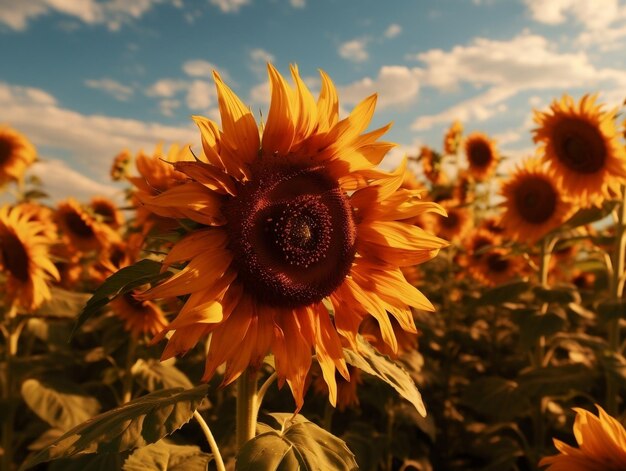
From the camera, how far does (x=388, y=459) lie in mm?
3859

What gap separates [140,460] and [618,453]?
66.7 inches

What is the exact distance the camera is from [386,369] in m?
1.83

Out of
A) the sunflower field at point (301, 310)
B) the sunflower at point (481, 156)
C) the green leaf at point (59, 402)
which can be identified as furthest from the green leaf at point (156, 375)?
the sunflower at point (481, 156)

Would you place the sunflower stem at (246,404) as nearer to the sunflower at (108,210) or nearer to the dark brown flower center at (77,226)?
the dark brown flower center at (77,226)

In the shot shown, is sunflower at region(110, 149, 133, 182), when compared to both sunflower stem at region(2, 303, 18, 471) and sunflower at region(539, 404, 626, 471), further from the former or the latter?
sunflower at region(539, 404, 626, 471)

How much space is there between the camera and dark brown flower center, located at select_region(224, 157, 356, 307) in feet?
5.64

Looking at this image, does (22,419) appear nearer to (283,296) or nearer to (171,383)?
(171,383)

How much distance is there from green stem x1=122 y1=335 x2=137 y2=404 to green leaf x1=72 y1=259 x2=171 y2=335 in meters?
2.09

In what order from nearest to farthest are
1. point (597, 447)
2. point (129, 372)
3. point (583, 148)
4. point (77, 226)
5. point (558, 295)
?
point (597, 447)
point (129, 372)
point (558, 295)
point (583, 148)
point (77, 226)

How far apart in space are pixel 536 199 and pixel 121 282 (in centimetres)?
472

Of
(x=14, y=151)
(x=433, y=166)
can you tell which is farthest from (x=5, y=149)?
(x=433, y=166)

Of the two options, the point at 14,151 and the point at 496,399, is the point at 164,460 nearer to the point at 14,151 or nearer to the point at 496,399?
the point at 496,399

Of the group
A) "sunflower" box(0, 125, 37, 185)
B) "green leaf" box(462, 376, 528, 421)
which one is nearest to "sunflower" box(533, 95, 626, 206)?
"green leaf" box(462, 376, 528, 421)

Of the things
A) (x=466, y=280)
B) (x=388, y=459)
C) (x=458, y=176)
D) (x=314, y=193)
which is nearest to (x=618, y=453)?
Result: (x=314, y=193)
